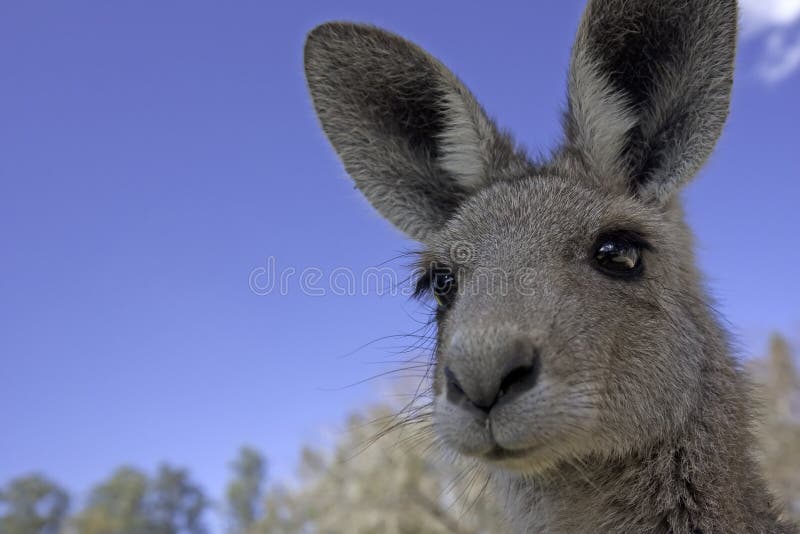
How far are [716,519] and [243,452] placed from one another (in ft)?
242

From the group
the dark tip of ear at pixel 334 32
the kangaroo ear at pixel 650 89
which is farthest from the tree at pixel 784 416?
the dark tip of ear at pixel 334 32

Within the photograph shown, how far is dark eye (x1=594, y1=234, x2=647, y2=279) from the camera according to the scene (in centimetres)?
423

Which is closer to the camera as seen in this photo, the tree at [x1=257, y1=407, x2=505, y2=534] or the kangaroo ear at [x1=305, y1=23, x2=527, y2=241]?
the kangaroo ear at [x1=305, y1=23, x2=527, y2=241]

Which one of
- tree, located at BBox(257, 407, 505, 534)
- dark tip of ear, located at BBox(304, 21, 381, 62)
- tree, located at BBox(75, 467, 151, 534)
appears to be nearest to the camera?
dark tip of ear, located at BBox(304, 21, 381, 62)

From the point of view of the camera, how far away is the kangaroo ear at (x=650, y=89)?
4.68 m

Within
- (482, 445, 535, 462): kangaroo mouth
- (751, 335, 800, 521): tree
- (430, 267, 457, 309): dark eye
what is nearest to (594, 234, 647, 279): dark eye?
(430, 267, 457, 309): dark eye

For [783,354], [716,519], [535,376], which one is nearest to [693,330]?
[716,519]

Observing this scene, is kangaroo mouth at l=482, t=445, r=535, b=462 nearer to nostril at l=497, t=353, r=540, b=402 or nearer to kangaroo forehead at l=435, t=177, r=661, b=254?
nostril at l=497, t=353, r=540, b=402

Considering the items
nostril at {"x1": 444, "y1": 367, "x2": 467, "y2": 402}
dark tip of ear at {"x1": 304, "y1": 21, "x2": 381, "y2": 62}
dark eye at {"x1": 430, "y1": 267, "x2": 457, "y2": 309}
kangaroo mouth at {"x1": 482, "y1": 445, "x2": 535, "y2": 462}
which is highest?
dark tip of ear at {"x1": 304, "y1": 21, "x2": 381, "y2": 62}

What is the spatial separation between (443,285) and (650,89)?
223 cm

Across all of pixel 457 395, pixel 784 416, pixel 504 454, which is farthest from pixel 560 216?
pixel 784 416

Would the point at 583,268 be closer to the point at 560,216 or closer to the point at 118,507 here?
the point at 560,216

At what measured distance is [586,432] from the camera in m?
3.63

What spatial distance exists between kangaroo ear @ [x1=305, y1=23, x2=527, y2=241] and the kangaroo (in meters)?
0.01
